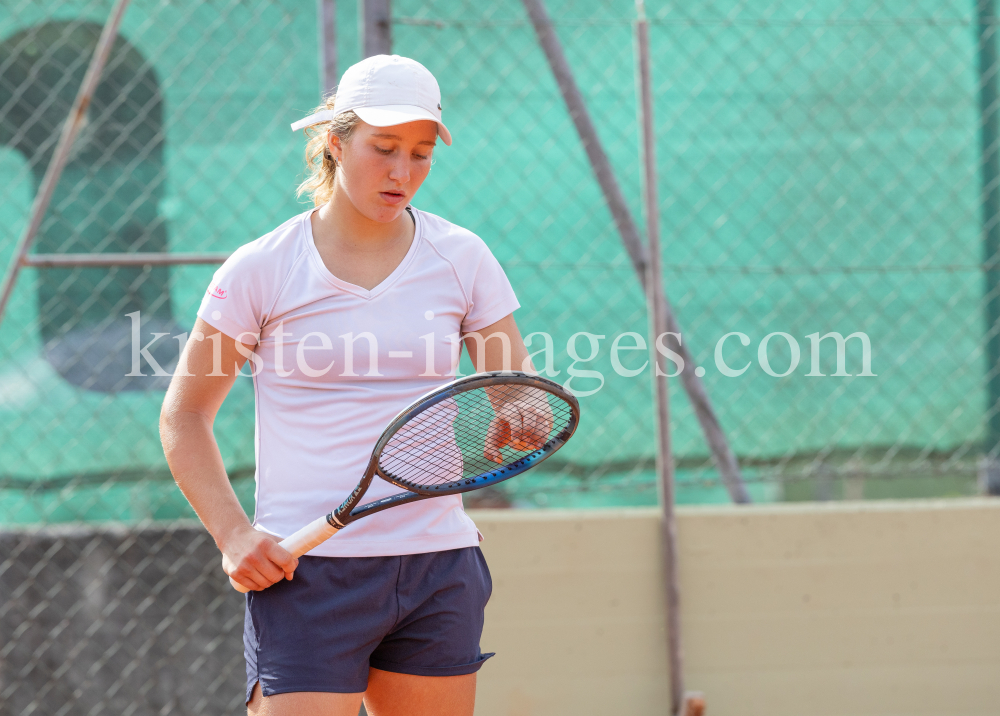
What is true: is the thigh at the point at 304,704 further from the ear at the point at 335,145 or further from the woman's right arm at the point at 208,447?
the ear at the point at 335,145

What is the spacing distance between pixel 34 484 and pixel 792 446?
8.71 ft

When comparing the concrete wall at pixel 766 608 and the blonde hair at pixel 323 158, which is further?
the concrete wall at pixel 766 608

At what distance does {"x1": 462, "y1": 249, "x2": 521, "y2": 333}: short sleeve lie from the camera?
1.60 m

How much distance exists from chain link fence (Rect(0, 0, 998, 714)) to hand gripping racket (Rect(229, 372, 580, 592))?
1.48m

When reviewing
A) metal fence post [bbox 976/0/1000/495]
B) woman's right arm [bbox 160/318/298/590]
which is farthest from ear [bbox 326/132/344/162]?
metal fence post [bbox 976/0/1000/495]

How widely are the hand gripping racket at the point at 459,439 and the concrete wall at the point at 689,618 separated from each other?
138 centimetres

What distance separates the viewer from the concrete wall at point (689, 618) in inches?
116

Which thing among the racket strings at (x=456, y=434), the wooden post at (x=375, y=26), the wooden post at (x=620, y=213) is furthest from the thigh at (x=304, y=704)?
the wooden post at (x=375, y=26)

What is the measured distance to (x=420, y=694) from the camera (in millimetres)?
1530

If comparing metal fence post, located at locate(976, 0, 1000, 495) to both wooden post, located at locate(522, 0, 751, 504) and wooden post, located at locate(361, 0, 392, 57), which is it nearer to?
wooden post, located at locate(522, 0, 751, 504)

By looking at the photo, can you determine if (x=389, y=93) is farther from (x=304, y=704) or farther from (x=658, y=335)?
(x=658, y=335)

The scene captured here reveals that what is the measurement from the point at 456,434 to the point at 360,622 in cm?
37

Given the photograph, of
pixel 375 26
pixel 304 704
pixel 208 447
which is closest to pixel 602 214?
pixel 375 26

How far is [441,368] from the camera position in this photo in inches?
61.4
